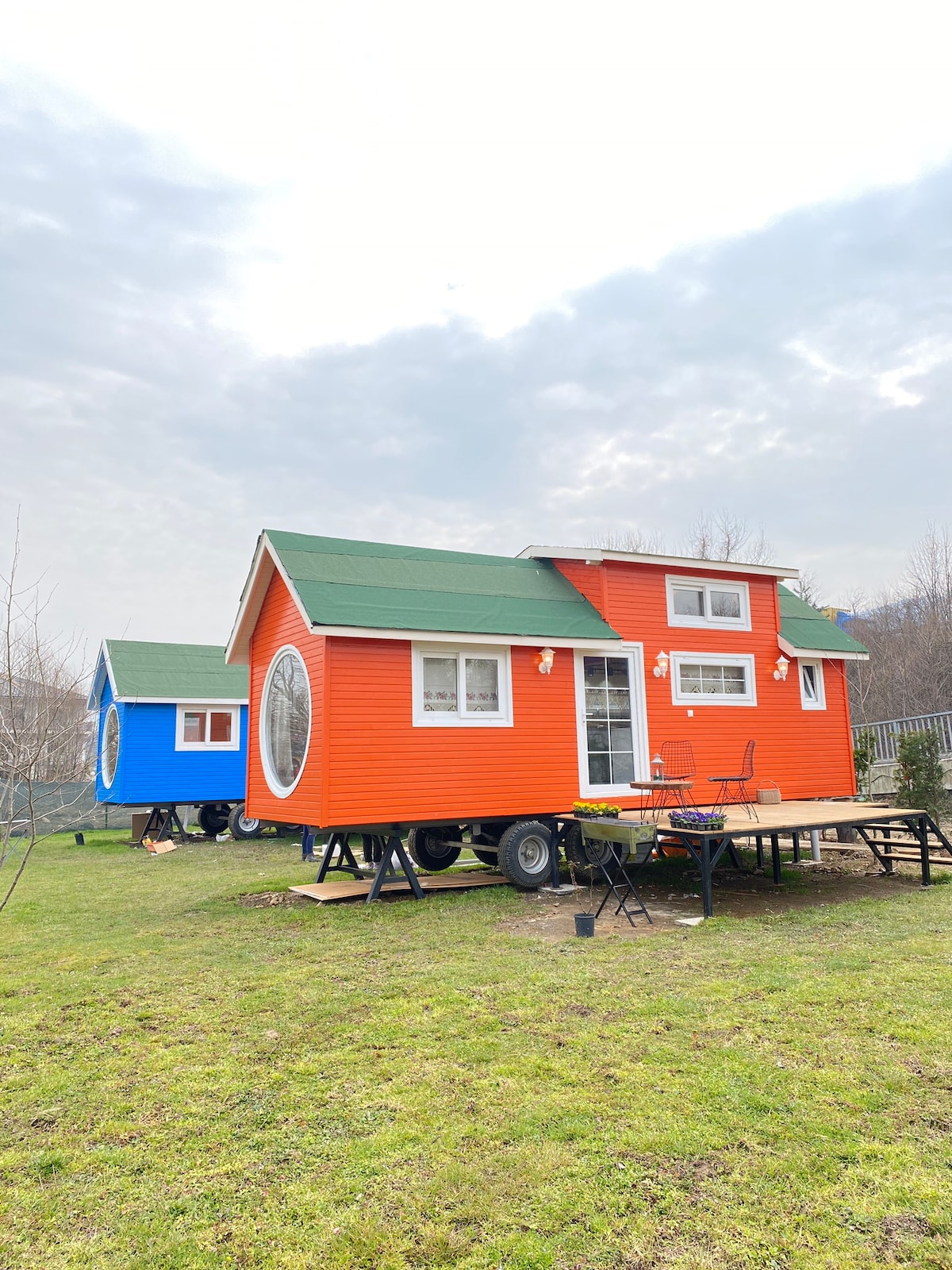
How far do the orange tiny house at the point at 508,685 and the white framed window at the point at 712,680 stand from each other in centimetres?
3

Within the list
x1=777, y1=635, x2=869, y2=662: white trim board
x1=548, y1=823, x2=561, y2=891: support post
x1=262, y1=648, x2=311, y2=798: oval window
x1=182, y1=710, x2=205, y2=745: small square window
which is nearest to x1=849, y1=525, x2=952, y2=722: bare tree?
x1=777, y1=635, x2=869, y2=662: white trim board

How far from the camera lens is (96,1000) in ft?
19.5

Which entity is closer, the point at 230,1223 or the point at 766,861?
the point at 230,1223

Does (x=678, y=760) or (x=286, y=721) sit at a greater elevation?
(x=286, y=721)


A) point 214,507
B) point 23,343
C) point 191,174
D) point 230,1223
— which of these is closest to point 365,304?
point 191,174

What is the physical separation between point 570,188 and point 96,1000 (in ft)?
38.4

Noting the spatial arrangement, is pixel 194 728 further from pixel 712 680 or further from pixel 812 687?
pixel 812 687

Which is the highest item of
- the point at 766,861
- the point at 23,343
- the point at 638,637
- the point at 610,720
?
the point at 23,343

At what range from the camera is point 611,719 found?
11898mm

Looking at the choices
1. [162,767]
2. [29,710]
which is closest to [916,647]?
[162,767]

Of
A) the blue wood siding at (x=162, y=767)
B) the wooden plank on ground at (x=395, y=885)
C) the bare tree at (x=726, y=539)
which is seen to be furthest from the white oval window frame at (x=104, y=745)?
the bare tree at (x=726, y=539)

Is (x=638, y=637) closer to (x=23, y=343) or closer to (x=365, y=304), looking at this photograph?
(x=365, y=304)

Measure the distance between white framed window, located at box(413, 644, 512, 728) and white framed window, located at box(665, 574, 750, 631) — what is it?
326 centimetres

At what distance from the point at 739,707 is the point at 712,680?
26.3 inches
